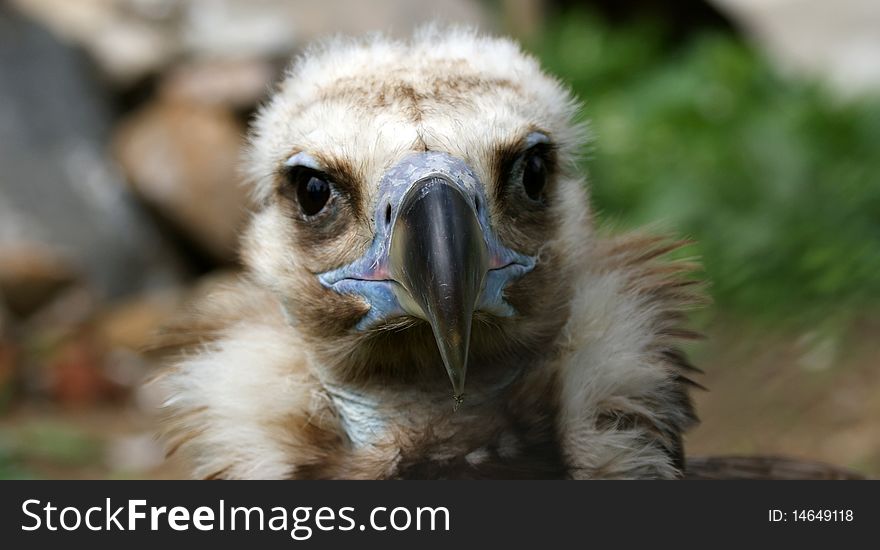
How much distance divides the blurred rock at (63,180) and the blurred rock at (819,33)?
3.85m

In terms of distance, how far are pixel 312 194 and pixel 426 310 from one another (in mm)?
426

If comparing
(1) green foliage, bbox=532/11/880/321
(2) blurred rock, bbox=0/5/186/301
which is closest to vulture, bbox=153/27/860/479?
(1) green foliage, bbox=532/11/880/321

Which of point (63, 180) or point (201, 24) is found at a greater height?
point (201, 24)

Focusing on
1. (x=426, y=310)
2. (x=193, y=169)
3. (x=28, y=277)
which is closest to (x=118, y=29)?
(x=193, y=169)

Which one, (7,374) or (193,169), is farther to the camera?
(193,169)

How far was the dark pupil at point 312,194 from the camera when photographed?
76.7 inches

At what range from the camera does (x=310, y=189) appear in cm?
198

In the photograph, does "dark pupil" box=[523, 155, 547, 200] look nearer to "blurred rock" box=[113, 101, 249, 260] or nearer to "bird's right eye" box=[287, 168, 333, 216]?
"bird's right eye" box=[287, 168, 333, 216]

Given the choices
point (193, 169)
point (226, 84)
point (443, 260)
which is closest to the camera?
point (443, 260)

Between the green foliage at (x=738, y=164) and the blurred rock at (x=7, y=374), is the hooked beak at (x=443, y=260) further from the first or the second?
the blurred rock at (x=7, y=374)

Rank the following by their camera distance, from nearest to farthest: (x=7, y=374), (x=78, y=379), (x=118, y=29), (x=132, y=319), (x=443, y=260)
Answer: (x=443, y=260) < (x=7, y=374) < (x=78, y=379) < (x=132, y=319) < (x=118, y=29)

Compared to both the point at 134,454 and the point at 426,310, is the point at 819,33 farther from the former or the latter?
the point at 426,310

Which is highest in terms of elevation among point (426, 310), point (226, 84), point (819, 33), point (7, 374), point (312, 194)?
point (819, 33)

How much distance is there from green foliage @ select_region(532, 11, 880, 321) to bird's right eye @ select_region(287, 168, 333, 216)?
65 centimetres
